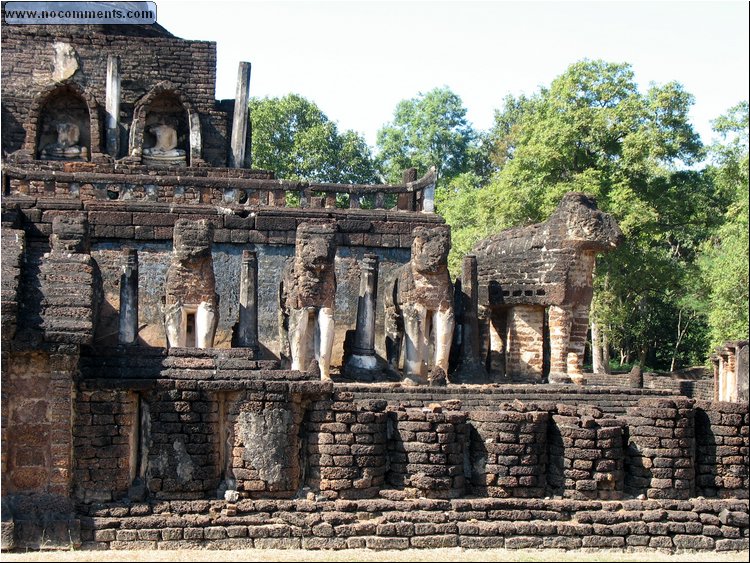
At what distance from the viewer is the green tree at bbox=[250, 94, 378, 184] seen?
42.4m

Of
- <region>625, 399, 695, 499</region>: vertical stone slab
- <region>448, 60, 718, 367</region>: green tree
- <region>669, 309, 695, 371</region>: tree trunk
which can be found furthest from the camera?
<region>669, 309, 695, 371</region>: tree trunk

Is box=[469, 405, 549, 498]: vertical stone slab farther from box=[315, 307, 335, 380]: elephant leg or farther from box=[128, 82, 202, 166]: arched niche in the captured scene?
box=[128, 82, 202, 166]: arched niche

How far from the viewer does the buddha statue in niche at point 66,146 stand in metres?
23.4

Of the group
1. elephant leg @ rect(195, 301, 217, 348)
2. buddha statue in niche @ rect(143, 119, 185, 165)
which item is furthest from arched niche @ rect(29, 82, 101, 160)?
elephant leg @ rect(195, 301, 217, 348)

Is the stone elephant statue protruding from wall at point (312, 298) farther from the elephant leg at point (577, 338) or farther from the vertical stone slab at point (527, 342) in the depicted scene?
the elephant leg at point (577, 338)

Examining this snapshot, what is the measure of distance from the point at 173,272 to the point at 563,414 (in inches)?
209

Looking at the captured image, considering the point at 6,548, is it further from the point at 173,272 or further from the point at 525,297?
the point at 525,297

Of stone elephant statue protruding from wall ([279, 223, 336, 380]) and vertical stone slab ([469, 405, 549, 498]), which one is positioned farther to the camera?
stone elephant statue protruding from wall ([279, 223, 336, 380])

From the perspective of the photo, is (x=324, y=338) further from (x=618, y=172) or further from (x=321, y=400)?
(x=618, y=172)

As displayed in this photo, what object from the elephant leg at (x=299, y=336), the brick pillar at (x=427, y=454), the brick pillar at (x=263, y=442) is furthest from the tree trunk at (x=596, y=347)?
the brick pillar at (x=263, y=442)

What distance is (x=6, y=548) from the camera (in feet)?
39.3

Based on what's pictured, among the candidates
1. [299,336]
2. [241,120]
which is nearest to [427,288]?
[299,336]

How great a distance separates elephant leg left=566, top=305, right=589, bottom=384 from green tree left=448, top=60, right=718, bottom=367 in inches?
493

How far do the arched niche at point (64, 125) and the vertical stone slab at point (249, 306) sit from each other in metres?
6.39
